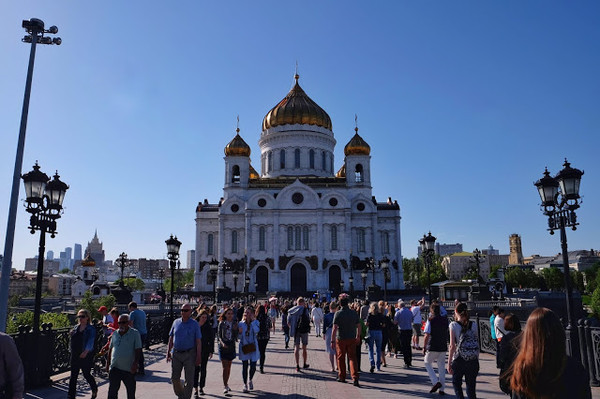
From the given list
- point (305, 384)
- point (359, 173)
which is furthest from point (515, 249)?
point (305, 384)

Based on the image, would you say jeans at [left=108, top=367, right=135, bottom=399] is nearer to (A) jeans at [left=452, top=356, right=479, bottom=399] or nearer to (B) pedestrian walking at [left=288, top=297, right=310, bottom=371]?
(A) jeans at [left=452, top=356, right=479, bottom=399]

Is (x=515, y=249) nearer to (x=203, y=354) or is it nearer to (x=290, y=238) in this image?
(x=290, y=238)

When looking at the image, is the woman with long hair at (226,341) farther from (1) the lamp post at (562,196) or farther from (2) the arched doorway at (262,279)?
(2) the arched doorway at (262,279)

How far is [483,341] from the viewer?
16.5m

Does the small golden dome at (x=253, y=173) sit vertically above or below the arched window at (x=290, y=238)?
above

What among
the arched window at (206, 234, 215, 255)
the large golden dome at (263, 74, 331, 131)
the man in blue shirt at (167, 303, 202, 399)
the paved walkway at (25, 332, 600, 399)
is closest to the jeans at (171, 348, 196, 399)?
the man in blue shirt at (167, 303, 202, 399)

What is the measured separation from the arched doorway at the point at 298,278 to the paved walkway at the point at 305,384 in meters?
42.6

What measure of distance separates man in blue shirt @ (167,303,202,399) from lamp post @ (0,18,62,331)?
15.8ft

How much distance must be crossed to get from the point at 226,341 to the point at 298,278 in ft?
156

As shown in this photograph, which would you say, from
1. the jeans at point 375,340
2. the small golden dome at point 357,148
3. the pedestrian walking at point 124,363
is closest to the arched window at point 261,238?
the small golden dome at point 357,148

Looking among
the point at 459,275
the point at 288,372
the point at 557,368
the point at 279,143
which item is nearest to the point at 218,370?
the point at 288,372

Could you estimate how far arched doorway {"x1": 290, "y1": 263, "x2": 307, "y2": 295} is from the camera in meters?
→ 57.0

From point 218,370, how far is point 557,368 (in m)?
11.0

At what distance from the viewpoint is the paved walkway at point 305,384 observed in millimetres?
9875
